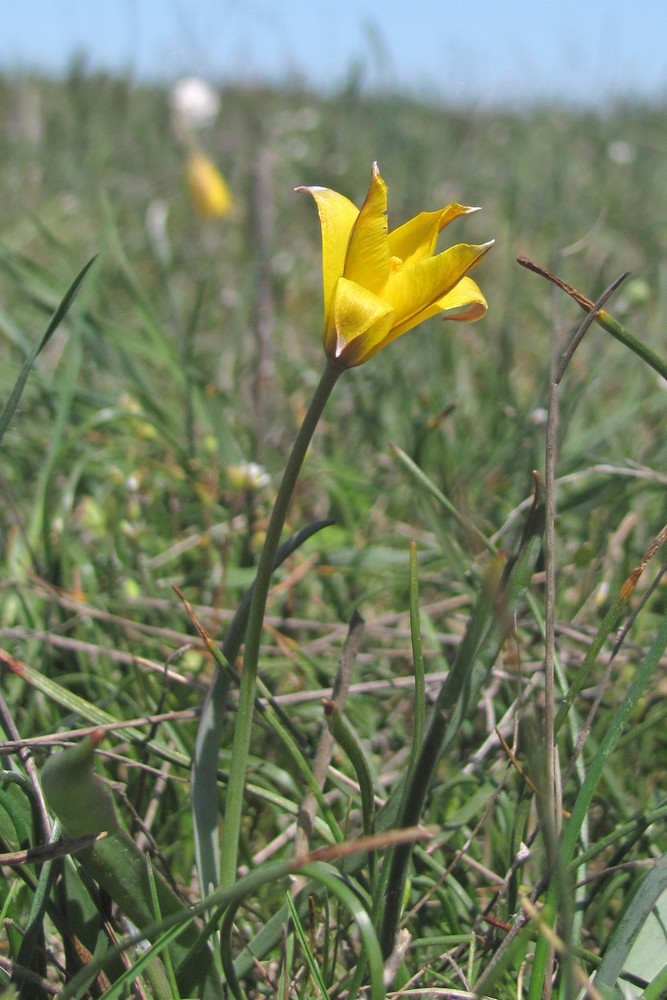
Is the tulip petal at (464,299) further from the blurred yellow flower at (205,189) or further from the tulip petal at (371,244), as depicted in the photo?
the blurred yellow flower at (205,189)

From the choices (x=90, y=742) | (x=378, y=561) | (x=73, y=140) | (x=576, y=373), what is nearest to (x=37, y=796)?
(x=90, y=742)

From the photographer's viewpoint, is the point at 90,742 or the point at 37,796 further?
the point at 37,796

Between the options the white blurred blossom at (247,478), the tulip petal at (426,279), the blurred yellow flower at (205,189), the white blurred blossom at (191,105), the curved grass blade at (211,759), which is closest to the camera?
the tulip petal at (426,279)

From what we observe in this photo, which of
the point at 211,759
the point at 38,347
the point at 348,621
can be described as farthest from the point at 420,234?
the point at 348,621

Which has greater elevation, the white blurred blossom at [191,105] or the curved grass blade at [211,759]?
the white blurred blossom at [191,105]

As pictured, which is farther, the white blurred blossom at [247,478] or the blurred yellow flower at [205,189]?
the blurred yellow flower at [205,189]

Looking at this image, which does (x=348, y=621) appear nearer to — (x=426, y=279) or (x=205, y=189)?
(x=426, y=279)

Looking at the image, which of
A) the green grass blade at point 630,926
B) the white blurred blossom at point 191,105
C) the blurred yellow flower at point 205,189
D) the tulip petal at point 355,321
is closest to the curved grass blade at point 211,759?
the tulip petal at point 355,321

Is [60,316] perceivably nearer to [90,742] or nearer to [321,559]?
[90,742]
